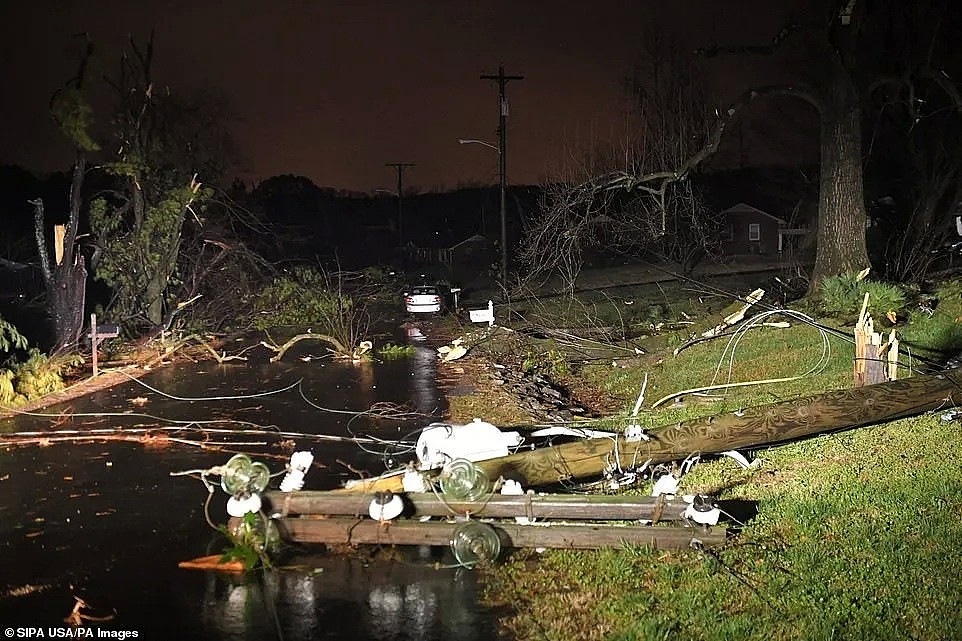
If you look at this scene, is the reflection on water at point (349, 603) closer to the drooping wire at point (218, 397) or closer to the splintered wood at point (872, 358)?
the splintered wood at point (872, 358)

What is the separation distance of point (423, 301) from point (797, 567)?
2643 centimetres

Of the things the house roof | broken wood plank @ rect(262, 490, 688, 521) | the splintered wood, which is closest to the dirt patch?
the splintered wood

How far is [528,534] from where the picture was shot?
21.4ft

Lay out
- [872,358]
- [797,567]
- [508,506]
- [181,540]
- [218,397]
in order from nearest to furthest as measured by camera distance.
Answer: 1. [797,567]
2. [508,506]
3. [181,540]
4. [872,358]
5. [218,397]

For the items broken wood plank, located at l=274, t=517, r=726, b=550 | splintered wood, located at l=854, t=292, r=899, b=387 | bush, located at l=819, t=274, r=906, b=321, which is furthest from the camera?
bush, located at l=819, t=274, r=906, b=321

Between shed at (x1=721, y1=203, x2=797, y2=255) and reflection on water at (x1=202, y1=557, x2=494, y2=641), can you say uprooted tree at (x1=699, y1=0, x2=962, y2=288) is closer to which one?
reflection on water at (x1=202, y1=557, x2=494, y2=641)

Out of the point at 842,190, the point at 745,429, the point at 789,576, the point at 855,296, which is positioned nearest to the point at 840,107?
the point at 842,190

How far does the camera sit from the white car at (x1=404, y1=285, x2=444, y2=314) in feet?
105

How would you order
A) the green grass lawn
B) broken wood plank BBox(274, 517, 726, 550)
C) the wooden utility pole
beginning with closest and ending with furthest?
1. the green grass lawn
2. broken wood plank BBox(274, 517, 726, 550)
3. the wooden utility pole

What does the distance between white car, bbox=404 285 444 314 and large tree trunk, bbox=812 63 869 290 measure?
15817 mm

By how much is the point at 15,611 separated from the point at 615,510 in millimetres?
3811

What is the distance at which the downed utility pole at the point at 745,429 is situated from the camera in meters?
7.96

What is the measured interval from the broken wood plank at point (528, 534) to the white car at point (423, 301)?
83.6 ft

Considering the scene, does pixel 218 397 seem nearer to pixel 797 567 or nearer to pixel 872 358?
pixel 872 358
